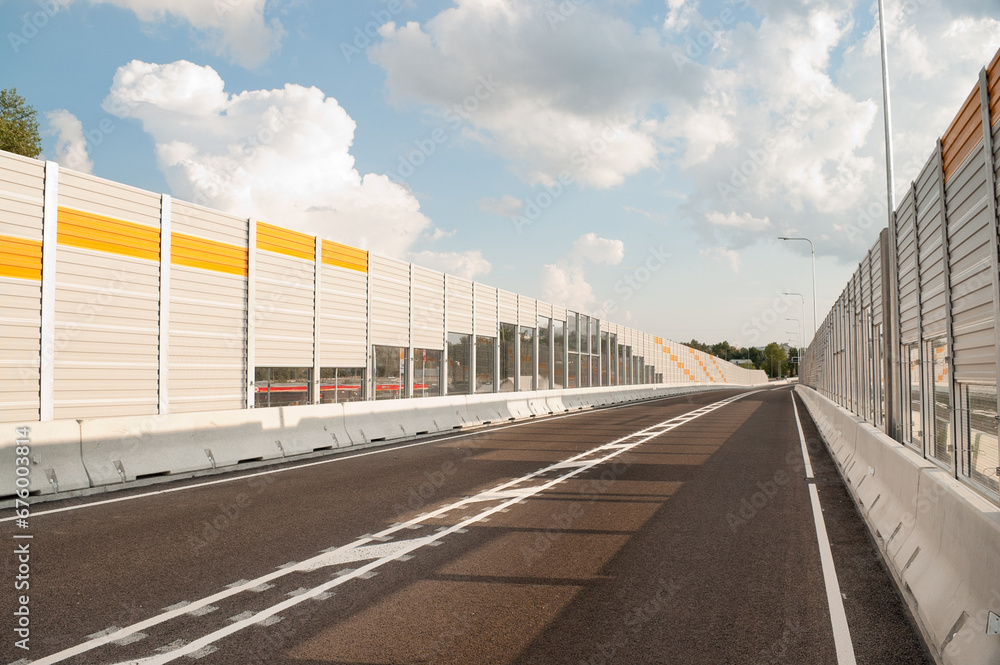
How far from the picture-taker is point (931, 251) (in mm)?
8023

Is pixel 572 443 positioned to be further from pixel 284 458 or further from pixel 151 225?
pixel 151 225

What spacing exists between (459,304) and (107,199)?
53.0 feet

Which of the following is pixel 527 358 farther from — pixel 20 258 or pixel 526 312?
pixel 20 258

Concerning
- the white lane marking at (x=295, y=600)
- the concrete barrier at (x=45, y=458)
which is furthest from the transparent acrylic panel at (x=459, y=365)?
the white lane marking at (x=295, y=600)

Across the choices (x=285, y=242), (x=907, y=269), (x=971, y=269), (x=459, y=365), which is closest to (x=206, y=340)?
(x=285, y=242)

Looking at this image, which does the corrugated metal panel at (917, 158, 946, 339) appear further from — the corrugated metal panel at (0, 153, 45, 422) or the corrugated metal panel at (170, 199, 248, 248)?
the corrugated metal panel at (170, 199, 248, 248)

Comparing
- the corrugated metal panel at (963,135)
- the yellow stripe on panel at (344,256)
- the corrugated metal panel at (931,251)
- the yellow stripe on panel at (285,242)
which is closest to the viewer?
the corrugated metal panel at (963,135)

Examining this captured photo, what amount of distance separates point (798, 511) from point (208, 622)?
24.6 ft

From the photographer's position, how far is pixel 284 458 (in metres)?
14.8

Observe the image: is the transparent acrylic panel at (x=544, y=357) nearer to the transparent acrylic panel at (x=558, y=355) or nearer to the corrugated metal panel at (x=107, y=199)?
the transparent acrylic panel at (x=558, y=355)

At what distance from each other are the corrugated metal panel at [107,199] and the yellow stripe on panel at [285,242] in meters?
3.32

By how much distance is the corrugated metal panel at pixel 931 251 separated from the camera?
7.53 m

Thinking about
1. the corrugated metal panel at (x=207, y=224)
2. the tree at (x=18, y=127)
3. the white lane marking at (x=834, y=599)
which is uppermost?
the tree at (x=18, y=127)

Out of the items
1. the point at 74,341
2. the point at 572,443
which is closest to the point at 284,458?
the point at 74,341
